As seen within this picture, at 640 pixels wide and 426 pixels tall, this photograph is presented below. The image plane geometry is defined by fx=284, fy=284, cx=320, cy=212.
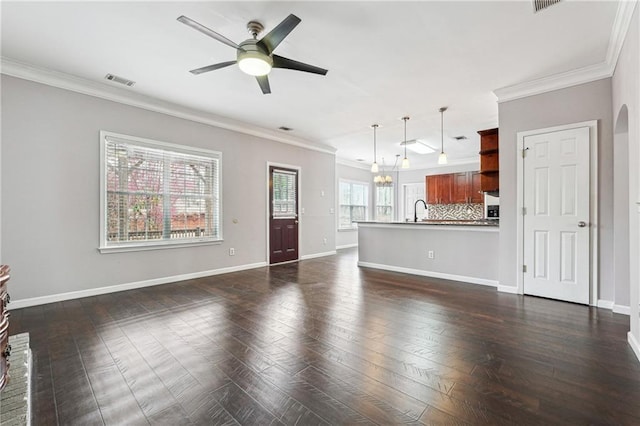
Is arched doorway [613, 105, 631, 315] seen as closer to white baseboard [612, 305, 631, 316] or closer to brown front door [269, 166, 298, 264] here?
white baseboard [612, 305, 631, 316]

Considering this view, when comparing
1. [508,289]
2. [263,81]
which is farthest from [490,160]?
[263,81]

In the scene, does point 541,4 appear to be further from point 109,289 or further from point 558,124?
point 109,289

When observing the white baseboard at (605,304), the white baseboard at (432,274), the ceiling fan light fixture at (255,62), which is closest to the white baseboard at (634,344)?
the white baseboard at (605,304)

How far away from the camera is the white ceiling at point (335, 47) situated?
240 cm

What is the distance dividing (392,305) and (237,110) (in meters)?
3.89

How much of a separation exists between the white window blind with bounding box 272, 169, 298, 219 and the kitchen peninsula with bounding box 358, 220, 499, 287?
168cm

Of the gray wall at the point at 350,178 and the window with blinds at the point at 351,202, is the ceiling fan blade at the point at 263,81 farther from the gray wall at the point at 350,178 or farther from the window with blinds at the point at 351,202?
the window with blinds at the point at 351,202

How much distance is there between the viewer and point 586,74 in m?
3.36

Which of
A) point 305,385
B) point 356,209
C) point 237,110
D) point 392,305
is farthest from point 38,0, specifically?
point 356,209

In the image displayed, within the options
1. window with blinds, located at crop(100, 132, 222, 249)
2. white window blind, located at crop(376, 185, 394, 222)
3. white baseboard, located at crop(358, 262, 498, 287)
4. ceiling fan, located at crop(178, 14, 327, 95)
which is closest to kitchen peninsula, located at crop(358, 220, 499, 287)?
white baseboard, located at crop(358, 262, 498, 287)

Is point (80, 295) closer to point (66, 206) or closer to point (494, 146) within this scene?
point (66, 206)

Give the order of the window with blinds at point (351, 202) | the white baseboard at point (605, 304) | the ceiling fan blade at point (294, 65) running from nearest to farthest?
the ceiling fan blade at point (294, 65) < the white baseboard at point (605, 304) < the window with blinds at point (351, 202)

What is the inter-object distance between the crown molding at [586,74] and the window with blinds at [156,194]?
4694 millimetres

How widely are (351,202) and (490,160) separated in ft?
17.2
